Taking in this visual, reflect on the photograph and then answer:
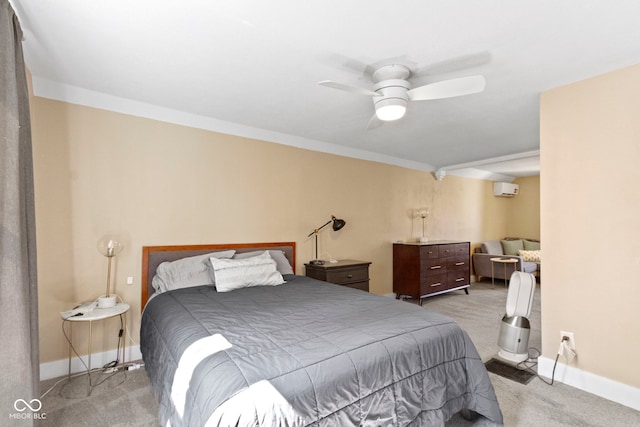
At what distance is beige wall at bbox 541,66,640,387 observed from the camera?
7.18 ft

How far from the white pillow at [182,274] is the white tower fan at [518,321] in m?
2.90

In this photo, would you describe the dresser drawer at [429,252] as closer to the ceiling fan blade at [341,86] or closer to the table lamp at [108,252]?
the ceiling fan blade at [341,86]

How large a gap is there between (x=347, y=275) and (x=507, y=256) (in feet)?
13.6

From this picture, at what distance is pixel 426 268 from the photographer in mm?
4793

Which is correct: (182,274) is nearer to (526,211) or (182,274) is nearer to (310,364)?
(310,364)

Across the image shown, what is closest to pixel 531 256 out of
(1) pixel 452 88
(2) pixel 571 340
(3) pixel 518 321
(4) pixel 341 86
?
(3) pixel 518 321

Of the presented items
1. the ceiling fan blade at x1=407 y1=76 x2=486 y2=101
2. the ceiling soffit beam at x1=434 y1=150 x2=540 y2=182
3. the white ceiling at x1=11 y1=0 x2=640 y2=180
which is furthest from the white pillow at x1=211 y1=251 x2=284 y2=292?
the ceiling soffit beam at x1=434 y1=150 x2=540 y2=182

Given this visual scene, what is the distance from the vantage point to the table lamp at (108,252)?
8.16 feet

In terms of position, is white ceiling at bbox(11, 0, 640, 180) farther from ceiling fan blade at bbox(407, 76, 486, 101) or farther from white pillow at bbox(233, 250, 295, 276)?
white pillow at bbox(233, 250, 295, 276)

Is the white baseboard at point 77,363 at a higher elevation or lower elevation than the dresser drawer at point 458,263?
lower

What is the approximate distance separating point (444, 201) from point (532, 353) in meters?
3.46

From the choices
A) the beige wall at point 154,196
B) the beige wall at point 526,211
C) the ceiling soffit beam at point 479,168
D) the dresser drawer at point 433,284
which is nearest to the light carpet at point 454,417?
the beige wall at point 154,196

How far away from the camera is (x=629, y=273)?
2.18m

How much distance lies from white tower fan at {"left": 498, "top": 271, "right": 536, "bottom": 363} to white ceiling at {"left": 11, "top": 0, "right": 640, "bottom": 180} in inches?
68.8
